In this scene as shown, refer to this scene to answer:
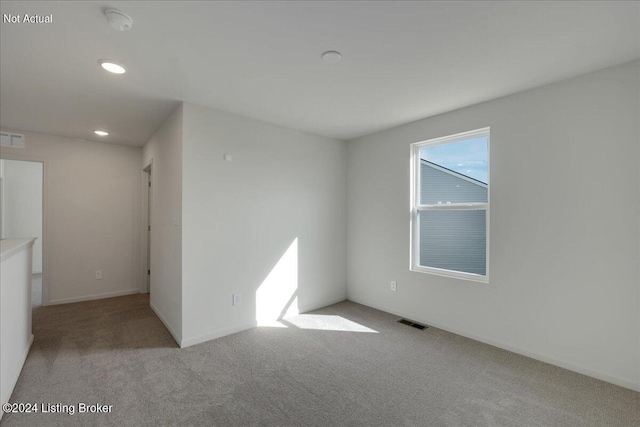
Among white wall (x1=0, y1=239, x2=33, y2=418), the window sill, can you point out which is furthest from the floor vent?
white wall (x1=0, y1=239, x2=33, y2=418)

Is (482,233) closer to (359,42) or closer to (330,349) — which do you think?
(330,349)

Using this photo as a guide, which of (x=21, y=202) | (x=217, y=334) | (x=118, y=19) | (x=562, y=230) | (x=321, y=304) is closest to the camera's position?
(x=118, y=19)

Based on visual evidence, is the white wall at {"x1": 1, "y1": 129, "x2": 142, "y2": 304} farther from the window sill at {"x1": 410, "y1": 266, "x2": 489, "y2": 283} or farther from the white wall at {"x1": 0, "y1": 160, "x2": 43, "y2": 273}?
the window sill at {"x1": 410, "y1": 266, "x2": 489, "y2": 283}

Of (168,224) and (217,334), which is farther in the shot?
(168,224)

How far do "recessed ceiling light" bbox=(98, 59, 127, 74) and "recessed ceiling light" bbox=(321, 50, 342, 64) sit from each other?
5.14 ft

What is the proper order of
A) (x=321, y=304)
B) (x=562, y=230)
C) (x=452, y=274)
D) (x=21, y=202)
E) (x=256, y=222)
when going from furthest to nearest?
1. (x=21, y=202)
2. (x=321, y=304)
3. (x=256, y=222)
4. (x=452, y=274)
5. (x=562, y=230)

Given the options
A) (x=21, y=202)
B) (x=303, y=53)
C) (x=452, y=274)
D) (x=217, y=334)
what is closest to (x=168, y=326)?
(x=217, y=334)

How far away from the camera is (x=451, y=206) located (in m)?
3.28

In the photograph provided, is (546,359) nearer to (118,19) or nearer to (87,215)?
(118,19)

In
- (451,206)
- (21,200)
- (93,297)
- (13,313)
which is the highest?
(21,200)

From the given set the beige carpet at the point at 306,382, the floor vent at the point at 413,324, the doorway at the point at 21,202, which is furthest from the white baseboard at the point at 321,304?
the doorway at the point at 21,202

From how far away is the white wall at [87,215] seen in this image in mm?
4129

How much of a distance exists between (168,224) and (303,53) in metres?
2.41

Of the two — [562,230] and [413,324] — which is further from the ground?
[562,230]
